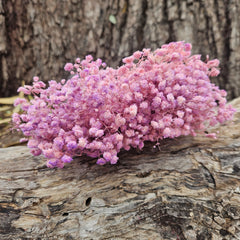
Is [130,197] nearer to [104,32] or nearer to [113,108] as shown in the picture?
[113,108]

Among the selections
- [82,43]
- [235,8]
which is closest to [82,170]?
[82,43]

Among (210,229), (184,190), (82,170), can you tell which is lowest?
(210,229)

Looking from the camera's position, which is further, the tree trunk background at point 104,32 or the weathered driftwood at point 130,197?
the tree trunk background at point 104,32

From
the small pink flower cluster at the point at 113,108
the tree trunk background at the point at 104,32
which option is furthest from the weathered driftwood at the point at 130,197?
the tree trunk background at the point at 104,32

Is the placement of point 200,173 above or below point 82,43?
below

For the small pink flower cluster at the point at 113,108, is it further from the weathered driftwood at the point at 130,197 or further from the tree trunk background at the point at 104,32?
the tree trunk background at the point at 104,32

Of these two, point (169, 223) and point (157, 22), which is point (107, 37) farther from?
point (169, 223)
